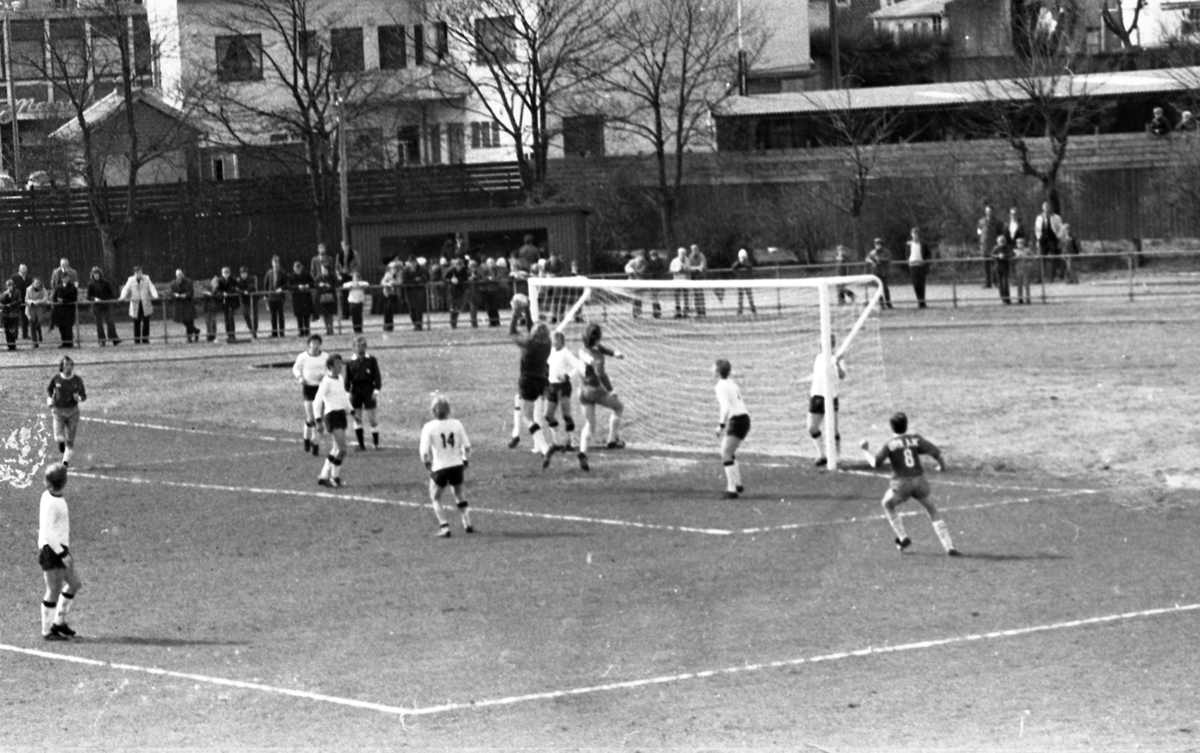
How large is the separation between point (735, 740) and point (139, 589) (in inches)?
323

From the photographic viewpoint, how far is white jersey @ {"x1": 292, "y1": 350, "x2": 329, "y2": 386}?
26.5 metres

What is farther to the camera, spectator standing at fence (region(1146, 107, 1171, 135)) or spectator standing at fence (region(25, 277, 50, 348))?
spectator standing at fence (region(1146, 107, 1171, 135))

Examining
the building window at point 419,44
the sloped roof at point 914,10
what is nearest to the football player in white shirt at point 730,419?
the building window at point 419,44

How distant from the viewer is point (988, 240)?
1891 inches

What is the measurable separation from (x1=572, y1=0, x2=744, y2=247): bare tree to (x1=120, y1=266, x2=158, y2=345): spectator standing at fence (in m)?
21.3

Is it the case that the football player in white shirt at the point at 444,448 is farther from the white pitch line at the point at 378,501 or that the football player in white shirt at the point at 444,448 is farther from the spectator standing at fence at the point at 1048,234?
the spectator standing at fence at the point at 1048,234

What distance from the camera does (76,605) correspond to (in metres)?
17.8

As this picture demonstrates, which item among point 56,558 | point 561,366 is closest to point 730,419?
point 561,366

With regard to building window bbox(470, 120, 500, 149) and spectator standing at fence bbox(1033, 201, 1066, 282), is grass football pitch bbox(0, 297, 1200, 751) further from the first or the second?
building window bbox(470, 120, 500, 149)

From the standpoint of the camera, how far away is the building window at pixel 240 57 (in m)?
62.5

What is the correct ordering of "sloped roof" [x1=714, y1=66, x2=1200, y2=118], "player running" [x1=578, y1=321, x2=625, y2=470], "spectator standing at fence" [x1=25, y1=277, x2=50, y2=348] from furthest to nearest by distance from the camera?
"sloped roof" [x1=714, y1=66, x2=1200, y2=118] → "spectator standing at fence" [x1=25, y1=277, x2=50, y2=348] → "player running" [x1=578, y1=321, x2=625, y2=470]

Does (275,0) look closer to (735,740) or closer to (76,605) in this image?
(76,605)

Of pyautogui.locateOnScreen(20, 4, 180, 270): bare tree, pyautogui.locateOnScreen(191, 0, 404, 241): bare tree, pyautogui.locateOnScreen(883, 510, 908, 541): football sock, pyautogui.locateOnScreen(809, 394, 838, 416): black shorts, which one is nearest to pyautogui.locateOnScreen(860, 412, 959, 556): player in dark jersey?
pyautogui.locateOnScreen(883, 510, 908, 541): football sock

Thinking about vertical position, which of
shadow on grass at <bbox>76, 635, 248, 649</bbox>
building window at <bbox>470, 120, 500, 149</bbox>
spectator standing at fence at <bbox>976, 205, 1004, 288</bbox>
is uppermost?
building window at <bbox>470, 120, 500, 149</bbox>
